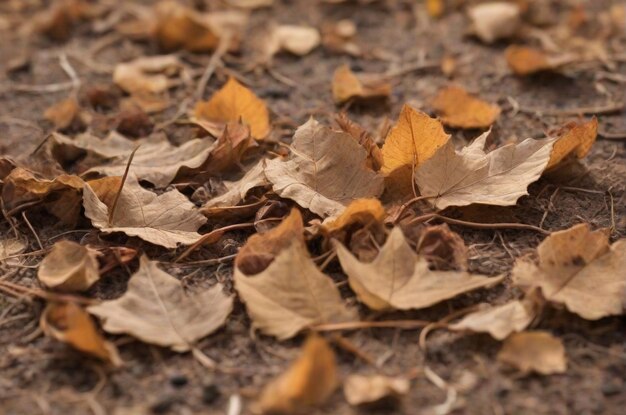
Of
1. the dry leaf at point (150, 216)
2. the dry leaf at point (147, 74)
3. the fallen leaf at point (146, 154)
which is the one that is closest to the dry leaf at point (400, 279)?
the dry leaf at point (150, 216)

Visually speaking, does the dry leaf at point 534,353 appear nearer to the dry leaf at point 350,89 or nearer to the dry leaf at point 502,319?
the dry leaf at point 502,319

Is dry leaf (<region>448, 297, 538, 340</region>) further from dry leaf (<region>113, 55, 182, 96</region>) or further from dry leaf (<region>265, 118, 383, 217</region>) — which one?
dry leaf (<region>113, 55, 182, 96</region>)

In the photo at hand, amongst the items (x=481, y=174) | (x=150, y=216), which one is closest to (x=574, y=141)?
(x=481, y=174)

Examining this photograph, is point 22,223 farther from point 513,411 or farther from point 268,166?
point 513,411

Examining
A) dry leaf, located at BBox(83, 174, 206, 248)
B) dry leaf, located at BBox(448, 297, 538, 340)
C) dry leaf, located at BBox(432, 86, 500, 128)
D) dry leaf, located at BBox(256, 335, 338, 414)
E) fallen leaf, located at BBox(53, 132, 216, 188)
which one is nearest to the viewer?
dry leaf, located at BBox(256, 335, 338, 414)

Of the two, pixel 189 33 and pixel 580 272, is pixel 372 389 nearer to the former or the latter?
pixel 580 272

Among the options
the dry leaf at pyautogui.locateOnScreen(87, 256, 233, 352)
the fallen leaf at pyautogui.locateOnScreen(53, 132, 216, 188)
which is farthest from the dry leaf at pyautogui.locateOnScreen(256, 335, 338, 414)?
the fallen leaf at pyautogui.locateOnScreen(53, 132, 216, 188)

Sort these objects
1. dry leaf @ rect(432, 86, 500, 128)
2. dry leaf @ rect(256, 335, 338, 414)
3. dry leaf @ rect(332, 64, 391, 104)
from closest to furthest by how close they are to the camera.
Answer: dry leaf @ rect(256, 335, 338, 414)
dry leaf @ rect(432, 86, 500, 128)
dry leaf @ rect(332, 64, 391, 104)

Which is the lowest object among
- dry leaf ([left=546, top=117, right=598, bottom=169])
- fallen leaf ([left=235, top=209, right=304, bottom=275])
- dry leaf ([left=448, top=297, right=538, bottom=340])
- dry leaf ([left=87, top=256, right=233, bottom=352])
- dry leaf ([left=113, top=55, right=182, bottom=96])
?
dry leaf ([left=113, top=55, right=182, bottom=96])
